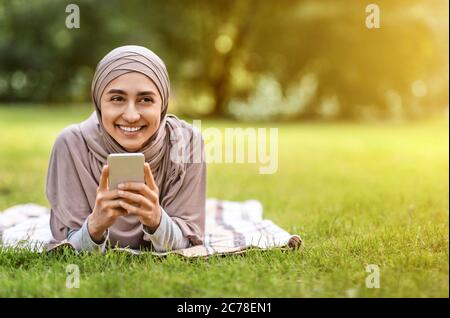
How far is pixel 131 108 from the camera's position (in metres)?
3.53

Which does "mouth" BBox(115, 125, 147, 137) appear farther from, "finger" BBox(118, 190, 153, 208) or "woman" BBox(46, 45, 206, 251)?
"finger" BBox(118, 190, 153, 208)

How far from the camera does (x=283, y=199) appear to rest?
6062 millimetres

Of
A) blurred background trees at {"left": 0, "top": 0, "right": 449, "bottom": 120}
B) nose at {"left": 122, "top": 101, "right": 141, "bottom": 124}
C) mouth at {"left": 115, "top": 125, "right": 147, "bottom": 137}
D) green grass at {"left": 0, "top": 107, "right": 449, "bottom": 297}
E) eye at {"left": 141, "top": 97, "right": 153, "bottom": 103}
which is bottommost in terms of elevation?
green grass at {"left": 0, "top": 107, "right": 449, "bottom": 297}

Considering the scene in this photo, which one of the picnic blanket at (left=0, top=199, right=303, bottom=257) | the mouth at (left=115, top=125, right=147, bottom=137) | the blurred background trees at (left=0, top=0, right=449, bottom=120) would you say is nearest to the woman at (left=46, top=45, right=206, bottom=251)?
the mouth at (left=115, top=125, right=147, bottom=137)

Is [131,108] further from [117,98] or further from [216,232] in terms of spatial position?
[216,232]

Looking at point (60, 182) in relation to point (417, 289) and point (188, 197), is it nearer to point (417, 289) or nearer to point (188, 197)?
point (188, 197)

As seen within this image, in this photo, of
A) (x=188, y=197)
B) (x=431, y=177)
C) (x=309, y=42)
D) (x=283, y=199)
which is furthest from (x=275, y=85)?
(x=188, y=197)

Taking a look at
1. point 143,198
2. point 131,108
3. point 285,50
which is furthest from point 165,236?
point 285,50

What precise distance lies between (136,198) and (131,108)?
1.65ft

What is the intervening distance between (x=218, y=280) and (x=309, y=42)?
1672 cm

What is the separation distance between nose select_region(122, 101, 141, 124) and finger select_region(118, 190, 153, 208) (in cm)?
43

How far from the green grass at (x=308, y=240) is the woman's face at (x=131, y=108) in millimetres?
647

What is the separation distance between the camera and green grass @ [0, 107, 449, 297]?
3.05 metres
